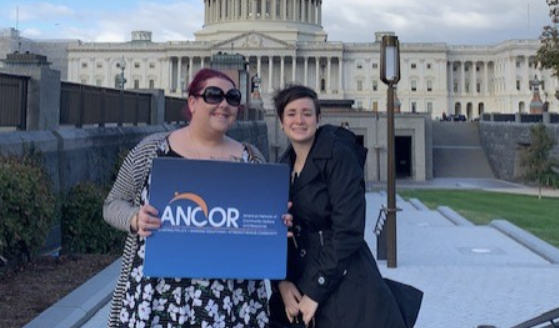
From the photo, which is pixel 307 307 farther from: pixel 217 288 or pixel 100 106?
pixel 100 106

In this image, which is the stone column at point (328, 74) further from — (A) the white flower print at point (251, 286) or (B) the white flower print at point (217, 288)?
(B) the white flower print at point (217, 288)

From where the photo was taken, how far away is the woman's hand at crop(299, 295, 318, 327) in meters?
3.22

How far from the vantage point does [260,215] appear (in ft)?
10.6

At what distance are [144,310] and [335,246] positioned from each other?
1.06 meters

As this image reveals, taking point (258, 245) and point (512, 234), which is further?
point (512, 234)

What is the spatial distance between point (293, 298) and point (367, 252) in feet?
1.60

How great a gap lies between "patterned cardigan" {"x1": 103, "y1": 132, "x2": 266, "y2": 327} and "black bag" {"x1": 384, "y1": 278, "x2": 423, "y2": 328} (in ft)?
3.59

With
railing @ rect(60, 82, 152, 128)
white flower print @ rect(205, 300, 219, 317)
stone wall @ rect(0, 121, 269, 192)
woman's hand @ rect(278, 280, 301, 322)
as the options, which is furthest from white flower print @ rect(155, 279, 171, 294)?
railing @ rect(60, 82, 152, 128)

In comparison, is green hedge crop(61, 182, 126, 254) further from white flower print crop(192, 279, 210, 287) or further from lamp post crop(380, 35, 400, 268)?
white flower print crop(192, 279, 210, 287)

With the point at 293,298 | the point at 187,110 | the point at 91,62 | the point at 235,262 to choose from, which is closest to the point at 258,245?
the point at 235,262

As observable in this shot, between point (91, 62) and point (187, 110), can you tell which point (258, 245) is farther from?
point (91, 62)

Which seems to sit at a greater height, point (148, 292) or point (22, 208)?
point (22, 208)

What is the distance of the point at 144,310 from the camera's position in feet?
10.3

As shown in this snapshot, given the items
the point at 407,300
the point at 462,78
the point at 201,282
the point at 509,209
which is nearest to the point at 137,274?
the point at 201,282
